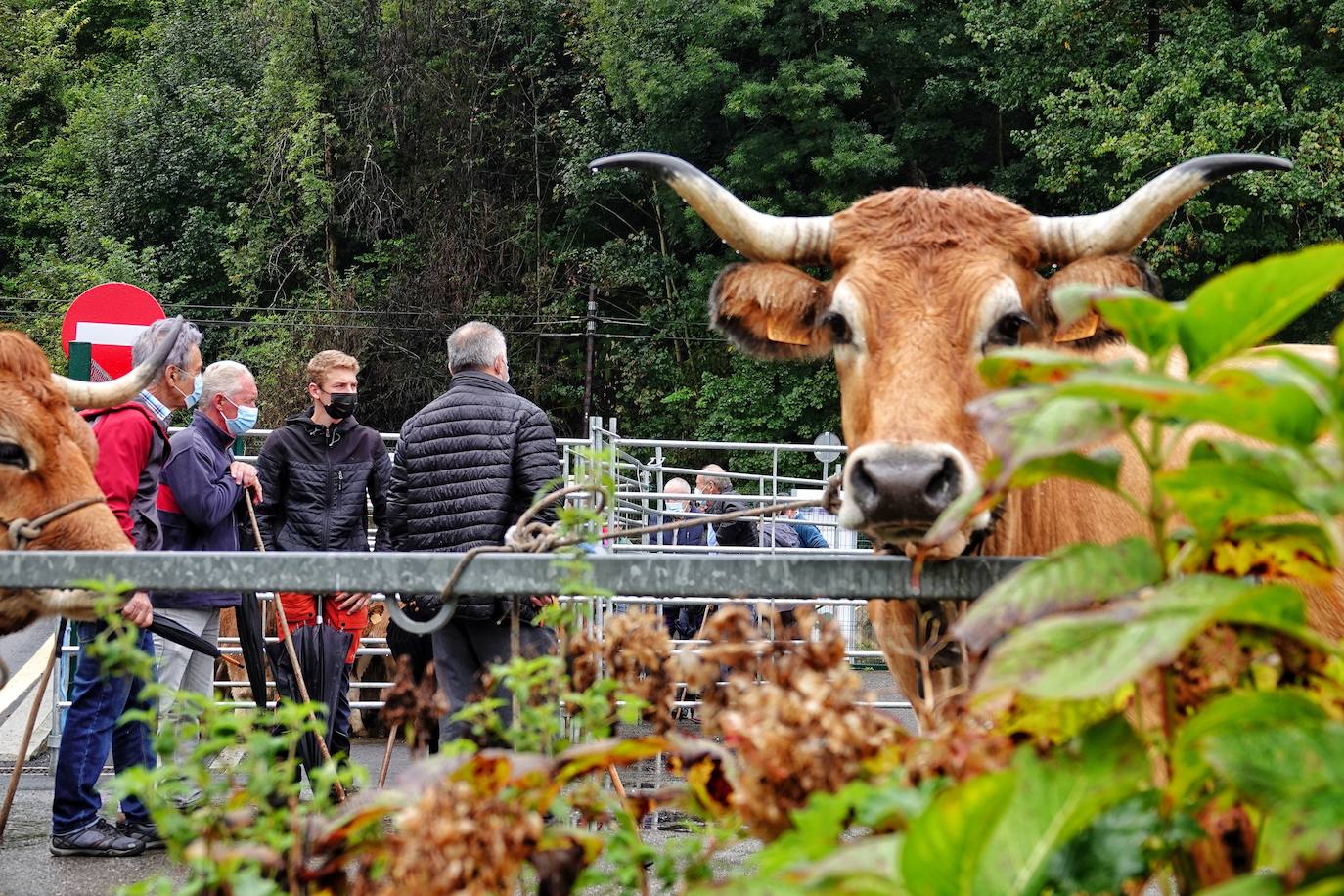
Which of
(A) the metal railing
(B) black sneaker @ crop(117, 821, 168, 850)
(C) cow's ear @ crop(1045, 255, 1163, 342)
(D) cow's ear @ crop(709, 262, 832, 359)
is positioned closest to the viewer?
(A) the metal railing

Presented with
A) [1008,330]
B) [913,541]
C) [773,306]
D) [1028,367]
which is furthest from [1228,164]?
[1028,367]

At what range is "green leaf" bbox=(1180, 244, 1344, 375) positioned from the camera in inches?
47.9

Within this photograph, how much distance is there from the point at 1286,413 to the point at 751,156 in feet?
106

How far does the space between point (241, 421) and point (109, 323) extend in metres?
2.68

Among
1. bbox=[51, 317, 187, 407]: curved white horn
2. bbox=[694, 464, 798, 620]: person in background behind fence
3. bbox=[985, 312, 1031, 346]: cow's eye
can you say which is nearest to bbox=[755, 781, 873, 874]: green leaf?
bbox=[985, 312, 1031, 346]: cow's eye

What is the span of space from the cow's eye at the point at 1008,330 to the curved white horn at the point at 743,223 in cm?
59

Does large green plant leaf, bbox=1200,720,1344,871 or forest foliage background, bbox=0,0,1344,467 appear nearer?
large green plant leaf, bbox=1200,720,1344,871

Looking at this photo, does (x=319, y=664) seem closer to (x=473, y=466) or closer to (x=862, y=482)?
(x=473, y=466)

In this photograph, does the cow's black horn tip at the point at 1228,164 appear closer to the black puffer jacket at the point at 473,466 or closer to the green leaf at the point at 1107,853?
the green leaf at the point at 1107,853

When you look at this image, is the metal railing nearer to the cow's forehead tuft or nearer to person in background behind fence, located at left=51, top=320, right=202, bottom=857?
the cow's forehead tuft

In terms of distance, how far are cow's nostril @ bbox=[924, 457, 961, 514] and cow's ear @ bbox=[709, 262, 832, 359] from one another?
1.00 meters

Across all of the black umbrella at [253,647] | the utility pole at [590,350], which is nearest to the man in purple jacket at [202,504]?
the black umbrella at [253,647]

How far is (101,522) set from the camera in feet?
15.9

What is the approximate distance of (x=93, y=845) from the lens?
240 inches
